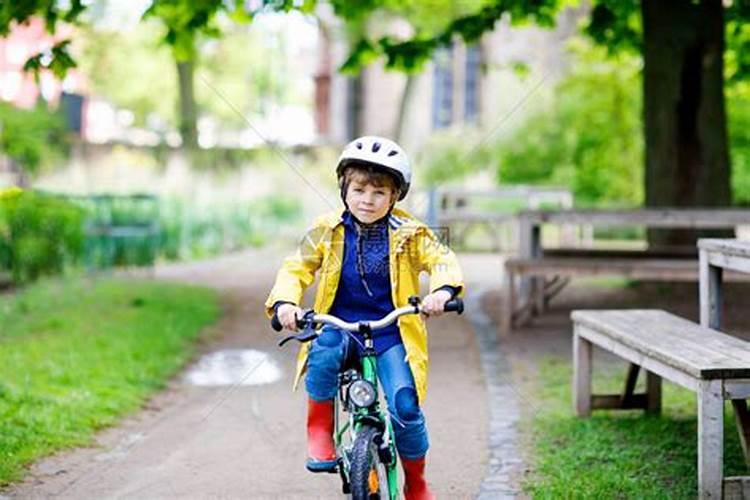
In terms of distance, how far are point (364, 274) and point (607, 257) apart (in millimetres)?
7775

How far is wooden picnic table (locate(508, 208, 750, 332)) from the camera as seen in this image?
1193 cm

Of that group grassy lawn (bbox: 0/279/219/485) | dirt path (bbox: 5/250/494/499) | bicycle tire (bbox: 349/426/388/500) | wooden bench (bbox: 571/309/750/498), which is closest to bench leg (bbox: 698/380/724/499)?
wooden bench (bbox: 571/309/750/498)

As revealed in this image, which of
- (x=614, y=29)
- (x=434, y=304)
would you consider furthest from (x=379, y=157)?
(x=614, y=29)

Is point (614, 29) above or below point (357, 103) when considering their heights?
below

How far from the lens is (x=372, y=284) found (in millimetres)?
5844

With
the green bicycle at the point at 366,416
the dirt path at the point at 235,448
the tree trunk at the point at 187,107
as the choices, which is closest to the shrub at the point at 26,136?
the tree trunk at the point at 187,107

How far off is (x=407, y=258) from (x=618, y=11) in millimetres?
9523

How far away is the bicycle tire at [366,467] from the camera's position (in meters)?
5.30

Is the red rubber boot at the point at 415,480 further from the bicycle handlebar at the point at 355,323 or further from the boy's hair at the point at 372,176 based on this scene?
the boy's hair at the point at 372,176

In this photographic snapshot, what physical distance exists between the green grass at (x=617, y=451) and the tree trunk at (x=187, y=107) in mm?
18882

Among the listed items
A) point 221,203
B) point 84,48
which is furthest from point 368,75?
point 221,203

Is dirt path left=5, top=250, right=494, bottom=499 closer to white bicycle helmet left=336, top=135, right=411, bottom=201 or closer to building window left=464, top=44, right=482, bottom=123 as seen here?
white bicycle helmet left=336, top=135, right=411, bottom=201

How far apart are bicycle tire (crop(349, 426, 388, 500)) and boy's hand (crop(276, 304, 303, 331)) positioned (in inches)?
19.2

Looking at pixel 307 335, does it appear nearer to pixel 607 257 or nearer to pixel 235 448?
pixel 235 448
